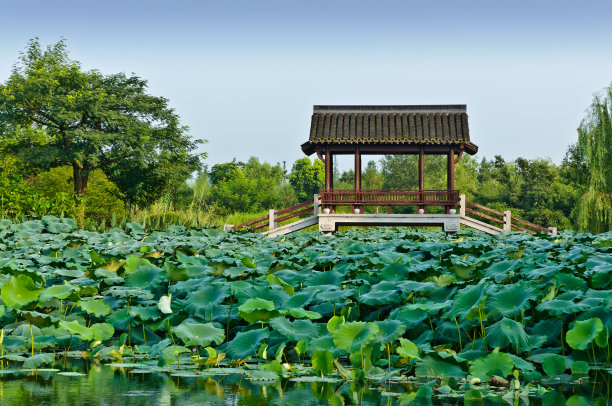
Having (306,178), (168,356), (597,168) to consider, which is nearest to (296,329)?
(168,356)

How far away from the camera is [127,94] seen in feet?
95.2

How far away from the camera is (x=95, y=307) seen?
3.41 m

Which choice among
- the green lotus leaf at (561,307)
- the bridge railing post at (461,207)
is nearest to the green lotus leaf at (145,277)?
the green lotus leaf at (561,307)

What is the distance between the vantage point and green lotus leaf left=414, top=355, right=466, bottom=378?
99.8 inches

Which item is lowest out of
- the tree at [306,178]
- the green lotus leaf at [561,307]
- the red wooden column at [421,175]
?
the green lotus leaf at [561,307]

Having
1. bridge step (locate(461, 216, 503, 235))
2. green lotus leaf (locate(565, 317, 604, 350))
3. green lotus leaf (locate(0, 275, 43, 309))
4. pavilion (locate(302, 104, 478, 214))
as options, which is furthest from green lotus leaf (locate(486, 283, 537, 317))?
bridge step (locate(461, 216, 503, 235))

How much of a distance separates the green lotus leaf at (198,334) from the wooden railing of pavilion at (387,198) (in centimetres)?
1551

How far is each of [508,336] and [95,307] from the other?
2.25 m

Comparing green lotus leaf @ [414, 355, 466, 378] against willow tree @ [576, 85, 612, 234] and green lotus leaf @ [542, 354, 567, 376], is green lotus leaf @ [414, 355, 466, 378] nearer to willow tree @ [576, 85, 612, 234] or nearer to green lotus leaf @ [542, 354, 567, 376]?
green lotus leaf @ [542, 354, 567, 376]

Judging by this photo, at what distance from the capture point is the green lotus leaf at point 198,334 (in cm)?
284

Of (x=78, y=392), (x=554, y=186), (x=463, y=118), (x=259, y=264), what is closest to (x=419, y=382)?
(x=78, y=392)

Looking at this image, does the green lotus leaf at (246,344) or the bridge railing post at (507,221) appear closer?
the green lotus leaf at (246,344)

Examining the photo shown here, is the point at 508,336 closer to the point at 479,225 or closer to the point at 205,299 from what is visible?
the point at 205,299

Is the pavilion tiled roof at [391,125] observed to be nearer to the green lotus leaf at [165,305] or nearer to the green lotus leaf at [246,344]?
the green lotus leaf at [165,305]
